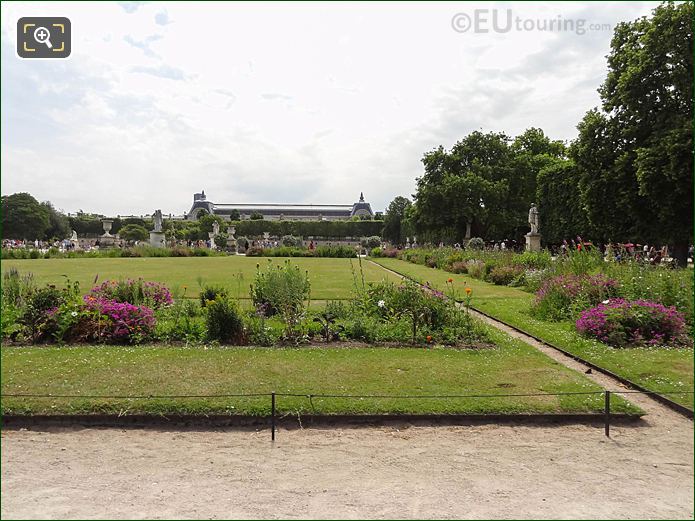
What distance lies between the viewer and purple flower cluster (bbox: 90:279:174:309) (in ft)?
28.5

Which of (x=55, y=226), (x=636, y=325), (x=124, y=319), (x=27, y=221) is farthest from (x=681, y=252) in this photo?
(x=55, y=226)

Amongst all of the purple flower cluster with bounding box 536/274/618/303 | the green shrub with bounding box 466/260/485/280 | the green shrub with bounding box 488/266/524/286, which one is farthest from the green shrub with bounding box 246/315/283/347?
the green shrub with bounding box 466/260/485/280

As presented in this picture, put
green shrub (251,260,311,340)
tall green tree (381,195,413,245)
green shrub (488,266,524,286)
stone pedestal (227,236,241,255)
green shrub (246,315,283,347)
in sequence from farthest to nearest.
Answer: tall green tree (381,195,413,245), stone pedestal (227,236,241,255), green shrub (488,266,524,286), green shrub (251,260,311,340), green shrub (246,315,283,347)

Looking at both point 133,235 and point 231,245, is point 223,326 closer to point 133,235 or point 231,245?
point 231,245

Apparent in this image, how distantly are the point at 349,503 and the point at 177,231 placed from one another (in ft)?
198

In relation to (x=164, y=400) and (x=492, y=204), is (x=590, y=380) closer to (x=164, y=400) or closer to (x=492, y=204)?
(x=164, y=400)

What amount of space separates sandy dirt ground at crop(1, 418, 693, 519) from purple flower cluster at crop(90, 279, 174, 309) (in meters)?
4.56

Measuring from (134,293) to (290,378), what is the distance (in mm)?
4473

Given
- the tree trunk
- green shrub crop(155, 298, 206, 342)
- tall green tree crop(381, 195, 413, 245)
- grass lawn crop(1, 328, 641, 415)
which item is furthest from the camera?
tall green tree crop(381, 195, 413, 245)

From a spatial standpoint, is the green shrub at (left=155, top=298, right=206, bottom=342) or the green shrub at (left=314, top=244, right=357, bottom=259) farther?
the green shrub at (left=314, top=244, right=357, bottom=259)

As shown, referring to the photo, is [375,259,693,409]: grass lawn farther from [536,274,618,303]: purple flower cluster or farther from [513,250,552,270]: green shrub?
[513,250,552,270]: green shrub

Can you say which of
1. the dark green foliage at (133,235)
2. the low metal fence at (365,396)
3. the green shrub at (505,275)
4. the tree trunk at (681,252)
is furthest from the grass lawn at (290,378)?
the dark green foliage at (133,235)

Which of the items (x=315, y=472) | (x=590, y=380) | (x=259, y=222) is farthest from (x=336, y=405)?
(x=259, y=222)

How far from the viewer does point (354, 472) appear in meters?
3.68
